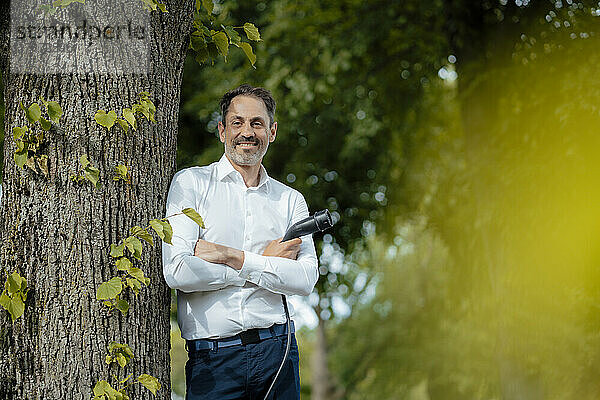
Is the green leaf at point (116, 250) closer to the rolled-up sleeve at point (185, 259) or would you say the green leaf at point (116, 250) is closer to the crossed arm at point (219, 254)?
the rolled-up sleeve at point (185, 259)

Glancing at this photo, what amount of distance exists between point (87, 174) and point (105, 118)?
235 mm

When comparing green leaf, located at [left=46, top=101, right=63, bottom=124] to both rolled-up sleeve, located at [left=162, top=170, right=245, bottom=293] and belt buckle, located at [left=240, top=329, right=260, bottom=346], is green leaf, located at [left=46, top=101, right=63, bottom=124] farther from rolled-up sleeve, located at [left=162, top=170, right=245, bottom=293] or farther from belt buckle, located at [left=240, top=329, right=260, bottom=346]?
belt buckle, located at [left=240, top=329, right=260, bottom=346]

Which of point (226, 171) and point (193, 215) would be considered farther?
point (226, 171)

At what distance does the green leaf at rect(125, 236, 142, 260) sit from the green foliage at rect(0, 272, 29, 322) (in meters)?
0.42

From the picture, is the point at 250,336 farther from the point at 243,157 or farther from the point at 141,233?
the point at 243,157

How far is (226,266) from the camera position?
3166 mm

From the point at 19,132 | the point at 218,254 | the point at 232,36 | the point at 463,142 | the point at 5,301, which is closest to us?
Result: the point at 5,301

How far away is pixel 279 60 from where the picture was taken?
10789mm

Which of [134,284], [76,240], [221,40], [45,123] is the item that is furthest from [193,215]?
[221,40]

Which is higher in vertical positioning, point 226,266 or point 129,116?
point 129,116

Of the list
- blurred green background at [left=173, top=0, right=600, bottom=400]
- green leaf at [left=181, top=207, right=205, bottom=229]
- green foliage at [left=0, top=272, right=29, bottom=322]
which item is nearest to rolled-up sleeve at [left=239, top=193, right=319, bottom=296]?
green leaf at [left=181, top=207, right=205, bottom=229]

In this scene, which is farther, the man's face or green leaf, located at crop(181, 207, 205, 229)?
the man's face

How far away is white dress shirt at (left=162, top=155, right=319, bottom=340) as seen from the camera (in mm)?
3111

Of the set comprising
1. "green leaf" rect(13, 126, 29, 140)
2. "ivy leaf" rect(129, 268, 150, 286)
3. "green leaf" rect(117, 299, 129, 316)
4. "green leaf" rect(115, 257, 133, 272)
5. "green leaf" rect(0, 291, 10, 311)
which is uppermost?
"green leaf" rect(13, 126, 29, 140)
